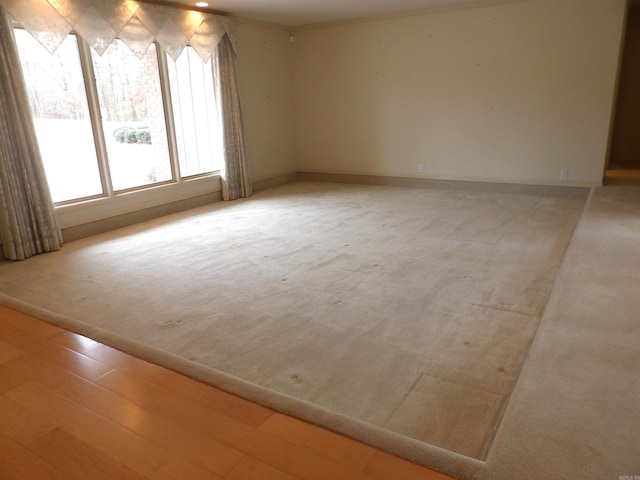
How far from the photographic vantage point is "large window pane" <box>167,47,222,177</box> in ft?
19.0

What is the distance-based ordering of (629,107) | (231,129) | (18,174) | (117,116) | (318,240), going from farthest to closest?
(629,107) < (231,129) < (117,116) < (318,240) < (18,174)

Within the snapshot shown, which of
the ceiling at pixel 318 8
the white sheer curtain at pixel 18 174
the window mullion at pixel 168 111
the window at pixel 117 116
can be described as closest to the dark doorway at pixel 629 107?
the ceiling at pixel 318 8

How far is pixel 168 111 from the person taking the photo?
559cm

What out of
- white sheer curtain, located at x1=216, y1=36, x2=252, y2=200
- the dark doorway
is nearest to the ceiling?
white sheer curtain, located at x1=216, y1=36, x2=252, y2=200

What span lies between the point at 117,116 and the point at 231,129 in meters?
1.57

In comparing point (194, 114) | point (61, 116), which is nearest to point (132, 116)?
point (61, 116)

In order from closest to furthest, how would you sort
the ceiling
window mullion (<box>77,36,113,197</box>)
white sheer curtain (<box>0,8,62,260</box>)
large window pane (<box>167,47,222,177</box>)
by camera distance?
1. white sheer curtain (<box>0,8,62,260</box>)
2. window mullion (<box>77,36,113,197</box>)
3. the ceiling
4. large window pane (<box>167,47,222,177</box>)

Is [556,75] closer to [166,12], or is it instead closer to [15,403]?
[166,12]

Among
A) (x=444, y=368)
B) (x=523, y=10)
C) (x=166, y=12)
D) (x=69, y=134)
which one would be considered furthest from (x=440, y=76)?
(x=444, y=368)

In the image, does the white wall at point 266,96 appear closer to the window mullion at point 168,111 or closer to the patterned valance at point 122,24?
the patterned valance at point 122,24

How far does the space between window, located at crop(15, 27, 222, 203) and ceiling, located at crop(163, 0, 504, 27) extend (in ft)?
2.80

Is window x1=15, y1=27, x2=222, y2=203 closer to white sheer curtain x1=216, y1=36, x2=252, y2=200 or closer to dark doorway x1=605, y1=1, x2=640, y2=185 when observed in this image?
white sheer curtain x1=216, y1=36, x2=252, y2=200

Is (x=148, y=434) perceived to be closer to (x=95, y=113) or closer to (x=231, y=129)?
(x=95, y=113)

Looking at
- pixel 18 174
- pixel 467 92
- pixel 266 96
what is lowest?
pixel 18 174
